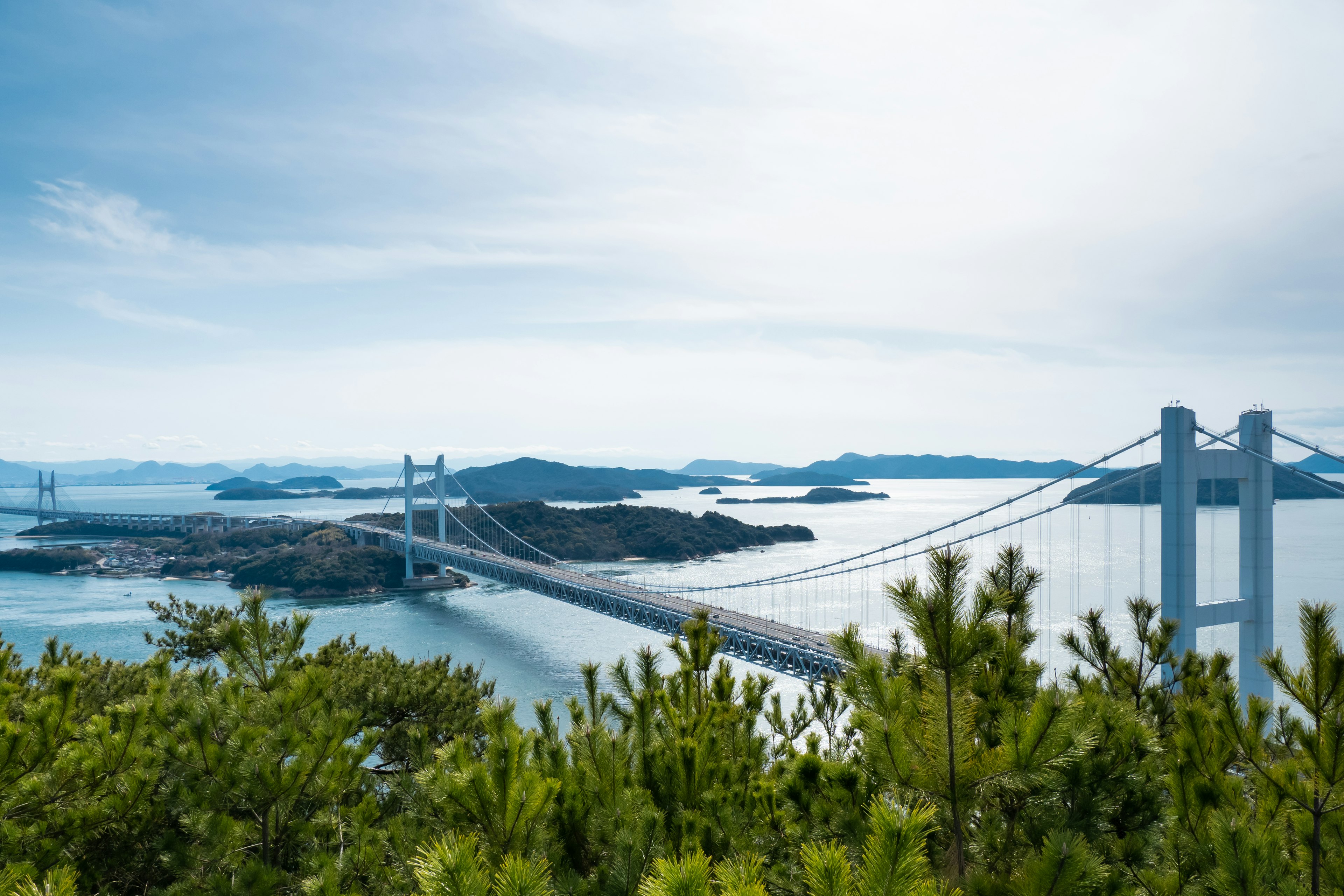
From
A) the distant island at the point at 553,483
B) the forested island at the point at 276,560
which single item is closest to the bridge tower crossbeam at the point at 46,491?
the forested island at the point at 276,560

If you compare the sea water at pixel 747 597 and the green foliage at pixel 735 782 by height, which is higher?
the green foliage at pixel 735 782

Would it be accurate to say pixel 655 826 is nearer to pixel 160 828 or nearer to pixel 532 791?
pixel 532 791

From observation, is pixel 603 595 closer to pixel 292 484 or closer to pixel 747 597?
pixel 747 597

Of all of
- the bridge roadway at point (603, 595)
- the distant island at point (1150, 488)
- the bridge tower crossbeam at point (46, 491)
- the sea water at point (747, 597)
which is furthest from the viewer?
the bridge tower crossbeam at point (46, 491)

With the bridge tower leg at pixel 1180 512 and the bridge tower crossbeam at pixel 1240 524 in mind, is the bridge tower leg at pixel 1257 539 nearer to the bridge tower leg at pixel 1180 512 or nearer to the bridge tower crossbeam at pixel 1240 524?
the bridge tower crossbeam at pixel 1240 524

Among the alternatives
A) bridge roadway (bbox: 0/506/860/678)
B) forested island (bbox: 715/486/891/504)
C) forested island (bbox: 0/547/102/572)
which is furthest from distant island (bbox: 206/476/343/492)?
forested island (bbox: 0/547/102/572)

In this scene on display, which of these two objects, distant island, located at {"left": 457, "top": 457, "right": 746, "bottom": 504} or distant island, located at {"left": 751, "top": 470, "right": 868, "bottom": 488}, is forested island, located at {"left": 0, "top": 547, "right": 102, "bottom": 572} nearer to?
distant island, located at {"left": 457, "top": 457, "right": 746, "bottom": 504}

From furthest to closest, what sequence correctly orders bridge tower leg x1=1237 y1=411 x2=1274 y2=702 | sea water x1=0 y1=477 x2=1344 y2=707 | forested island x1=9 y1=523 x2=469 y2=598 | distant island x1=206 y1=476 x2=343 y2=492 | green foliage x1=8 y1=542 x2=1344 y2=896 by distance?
distant island x1=206 y1=476 x2=343 y2=492, forested island x1=9 y1=523 x2=469 y2=598, sea water x1=0 y1=477 x2=1344 y2=707, bridge tower leg x1=1237 y1=411 x2=1274 y2=702, green foliage x1=8 y1=542 x2=1344 y2=896
